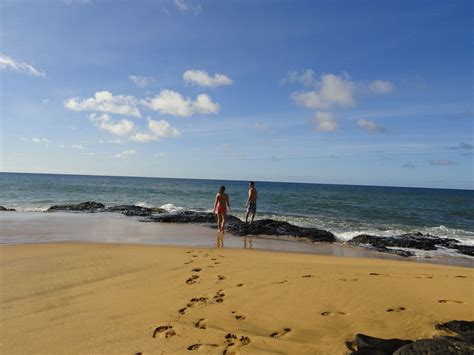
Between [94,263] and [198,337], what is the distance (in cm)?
478

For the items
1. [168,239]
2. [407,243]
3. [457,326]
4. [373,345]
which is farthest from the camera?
[407,243]

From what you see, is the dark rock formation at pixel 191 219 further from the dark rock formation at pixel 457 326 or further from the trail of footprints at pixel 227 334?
the dark rock formation at pixel 457 326

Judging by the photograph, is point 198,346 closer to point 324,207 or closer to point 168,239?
point 168,239

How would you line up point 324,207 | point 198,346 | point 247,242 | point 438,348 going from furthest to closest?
point 324,207, point 247,242, point 198,346, point 438,348

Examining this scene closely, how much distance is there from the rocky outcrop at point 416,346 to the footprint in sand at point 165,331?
Answer: 2.17 metres

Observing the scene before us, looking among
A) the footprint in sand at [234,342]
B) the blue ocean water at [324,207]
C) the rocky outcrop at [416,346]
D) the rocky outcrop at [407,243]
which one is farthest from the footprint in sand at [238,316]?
the blue ocean water at [324,207]

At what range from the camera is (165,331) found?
172 inches

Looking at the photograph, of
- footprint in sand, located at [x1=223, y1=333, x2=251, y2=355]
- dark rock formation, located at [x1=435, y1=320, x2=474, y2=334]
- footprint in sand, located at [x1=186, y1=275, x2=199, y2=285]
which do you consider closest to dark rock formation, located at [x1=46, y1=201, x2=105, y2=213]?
footprint in sand, located at [x1=186, y1=275, x2=199, y2=285]

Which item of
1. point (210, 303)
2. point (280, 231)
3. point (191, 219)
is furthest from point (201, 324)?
point (191, 219)

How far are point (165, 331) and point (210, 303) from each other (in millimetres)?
1158

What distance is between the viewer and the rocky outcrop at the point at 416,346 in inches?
136

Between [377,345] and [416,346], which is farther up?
[416,346]

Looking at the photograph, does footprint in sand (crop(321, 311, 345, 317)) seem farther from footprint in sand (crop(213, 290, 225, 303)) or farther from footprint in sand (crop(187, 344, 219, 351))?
footprint in sand (crop(187, 344, 219, 351))

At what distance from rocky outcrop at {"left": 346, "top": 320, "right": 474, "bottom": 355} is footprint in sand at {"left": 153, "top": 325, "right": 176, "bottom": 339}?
85.3 inches
